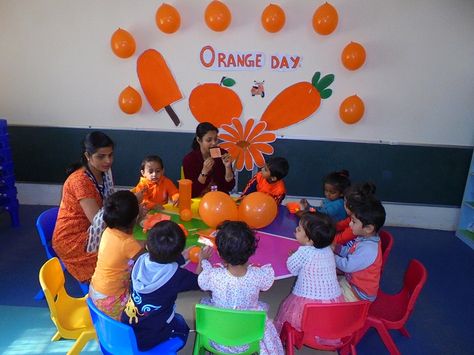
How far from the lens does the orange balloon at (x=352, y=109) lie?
3760mm

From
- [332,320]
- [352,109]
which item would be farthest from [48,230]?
[352,109]

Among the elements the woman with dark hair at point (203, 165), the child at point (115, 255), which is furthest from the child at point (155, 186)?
the child at point (115, 255)

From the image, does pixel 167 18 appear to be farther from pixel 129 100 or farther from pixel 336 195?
pixel 336 195

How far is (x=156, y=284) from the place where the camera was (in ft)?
5.10

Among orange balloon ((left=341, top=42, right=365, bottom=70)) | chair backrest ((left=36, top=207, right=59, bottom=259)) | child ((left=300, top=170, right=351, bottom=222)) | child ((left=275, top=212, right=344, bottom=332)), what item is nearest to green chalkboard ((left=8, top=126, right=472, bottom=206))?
orange balloon ((left=341, top=42, right=365, bottom=70))

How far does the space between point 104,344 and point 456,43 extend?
407 cm

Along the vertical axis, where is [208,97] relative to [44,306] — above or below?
above

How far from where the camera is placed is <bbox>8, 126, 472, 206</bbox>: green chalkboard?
4.02 m

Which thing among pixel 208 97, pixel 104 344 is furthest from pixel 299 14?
pixel 104 344

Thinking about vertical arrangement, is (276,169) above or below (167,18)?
below

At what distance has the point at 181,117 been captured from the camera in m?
4.12

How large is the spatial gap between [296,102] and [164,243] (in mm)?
2829

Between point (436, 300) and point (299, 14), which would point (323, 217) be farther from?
point (299, 14)

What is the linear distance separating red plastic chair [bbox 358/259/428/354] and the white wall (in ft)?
7.14
